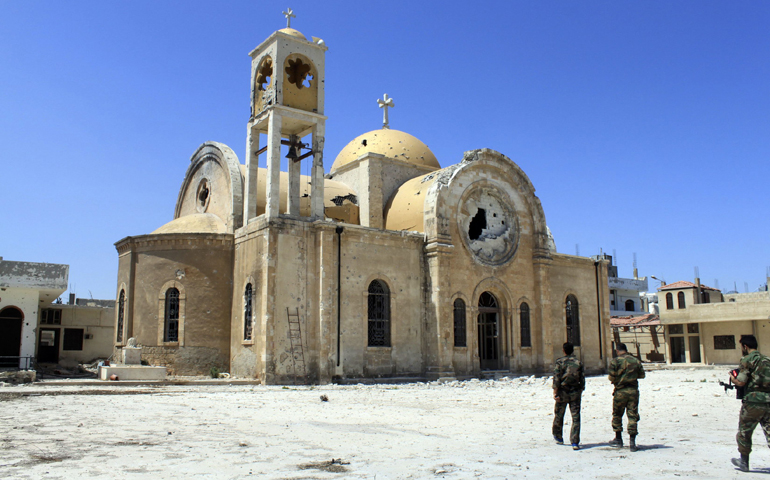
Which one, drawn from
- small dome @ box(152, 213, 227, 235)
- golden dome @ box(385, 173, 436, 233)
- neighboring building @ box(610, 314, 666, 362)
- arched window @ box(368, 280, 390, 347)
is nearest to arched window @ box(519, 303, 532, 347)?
golden dome @ box(385, 173, 436, 233)

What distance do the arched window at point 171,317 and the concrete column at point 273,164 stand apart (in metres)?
4.26

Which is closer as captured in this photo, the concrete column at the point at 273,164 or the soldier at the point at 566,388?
the soldier at the point at 566,388

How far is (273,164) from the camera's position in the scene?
751 inches

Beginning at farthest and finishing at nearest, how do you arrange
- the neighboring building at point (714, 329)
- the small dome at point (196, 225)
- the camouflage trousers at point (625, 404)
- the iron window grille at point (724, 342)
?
the iron window grille at point (724, 342), the neighboring building at point (714, 329), the small dome at point (196, 225), the camouflage trousers at point (625, 404)

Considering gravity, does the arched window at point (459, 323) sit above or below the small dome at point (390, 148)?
below

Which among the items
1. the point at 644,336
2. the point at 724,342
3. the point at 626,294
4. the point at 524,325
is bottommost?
the point at 724,342

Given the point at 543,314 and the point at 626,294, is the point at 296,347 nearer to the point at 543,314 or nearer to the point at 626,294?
the point at 543,314

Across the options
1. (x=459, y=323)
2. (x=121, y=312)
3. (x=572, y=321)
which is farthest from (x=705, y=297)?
(x=121, y=312)

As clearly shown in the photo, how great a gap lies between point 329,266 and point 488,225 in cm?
684

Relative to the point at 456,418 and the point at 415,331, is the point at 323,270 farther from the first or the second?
the point at 456,418

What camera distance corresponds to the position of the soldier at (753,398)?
645cm

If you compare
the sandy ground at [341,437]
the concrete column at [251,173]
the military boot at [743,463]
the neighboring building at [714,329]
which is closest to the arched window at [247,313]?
the concrete column at [251,173]

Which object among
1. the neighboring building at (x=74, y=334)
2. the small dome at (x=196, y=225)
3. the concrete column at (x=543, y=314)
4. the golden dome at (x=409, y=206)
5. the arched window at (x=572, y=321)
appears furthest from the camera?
the neighboring building at (x=74, y=334)

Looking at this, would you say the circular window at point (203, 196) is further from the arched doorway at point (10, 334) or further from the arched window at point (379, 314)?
the arched window at point (379, 314)
